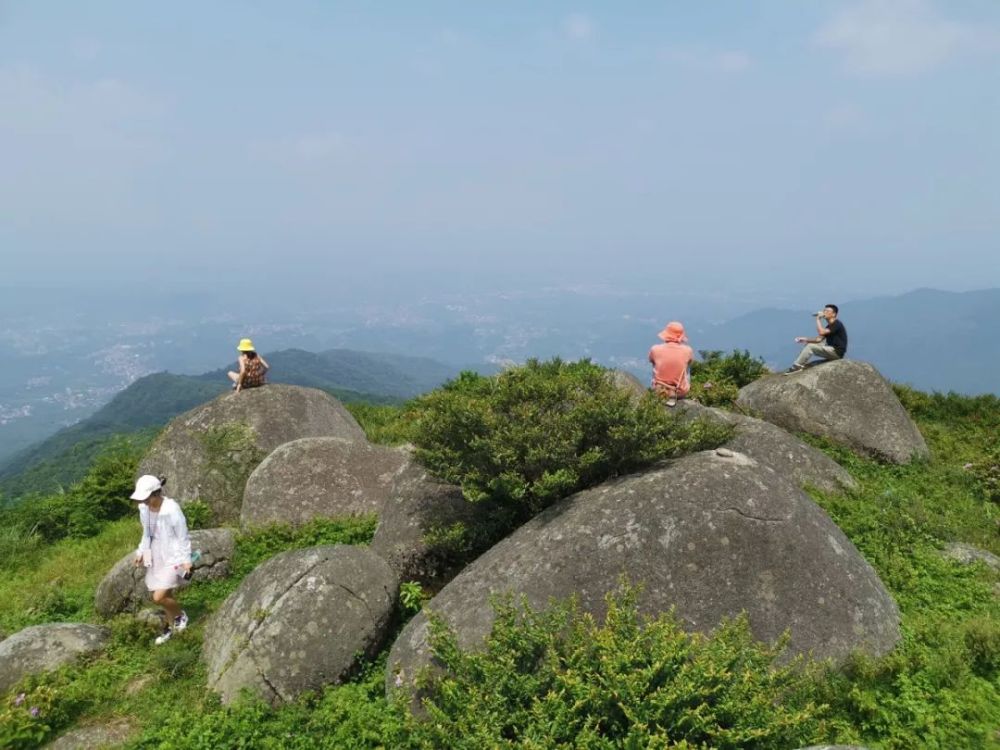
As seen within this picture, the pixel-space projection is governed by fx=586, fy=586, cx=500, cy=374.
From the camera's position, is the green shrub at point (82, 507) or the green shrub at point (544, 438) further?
the green shrub at point (82, 507)

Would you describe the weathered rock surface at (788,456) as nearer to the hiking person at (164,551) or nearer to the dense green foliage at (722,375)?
the dense green foliage at (722,375)

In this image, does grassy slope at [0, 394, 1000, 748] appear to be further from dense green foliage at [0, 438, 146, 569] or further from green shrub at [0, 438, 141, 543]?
green shrub at [0, 438, 141, 543]

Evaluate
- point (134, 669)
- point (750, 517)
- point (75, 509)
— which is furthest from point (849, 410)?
point (75, 509)

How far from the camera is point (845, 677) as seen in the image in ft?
21.3

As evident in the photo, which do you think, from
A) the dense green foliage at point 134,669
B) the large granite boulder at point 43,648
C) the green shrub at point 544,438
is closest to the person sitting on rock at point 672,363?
the green shrub at point 544,438

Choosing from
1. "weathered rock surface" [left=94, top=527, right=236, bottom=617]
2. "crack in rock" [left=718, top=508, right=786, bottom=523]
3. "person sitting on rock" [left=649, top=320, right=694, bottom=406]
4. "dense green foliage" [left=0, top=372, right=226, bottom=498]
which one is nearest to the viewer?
"crack in rock" [left=718, top=508, right=786, bottom=523]

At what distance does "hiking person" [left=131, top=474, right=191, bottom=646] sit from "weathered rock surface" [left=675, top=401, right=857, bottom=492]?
9133 millimetres

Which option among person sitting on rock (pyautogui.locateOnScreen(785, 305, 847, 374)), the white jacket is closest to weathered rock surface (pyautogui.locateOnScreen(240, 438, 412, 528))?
the white jacket

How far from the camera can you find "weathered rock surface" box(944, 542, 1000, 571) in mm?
9234

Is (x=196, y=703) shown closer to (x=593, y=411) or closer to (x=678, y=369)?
(x=593, y=411)

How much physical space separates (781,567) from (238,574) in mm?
9096

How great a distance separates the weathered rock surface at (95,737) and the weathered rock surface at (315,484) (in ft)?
16.6

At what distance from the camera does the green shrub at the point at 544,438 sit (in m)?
8.21

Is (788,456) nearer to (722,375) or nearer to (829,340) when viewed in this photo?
(829,340)
